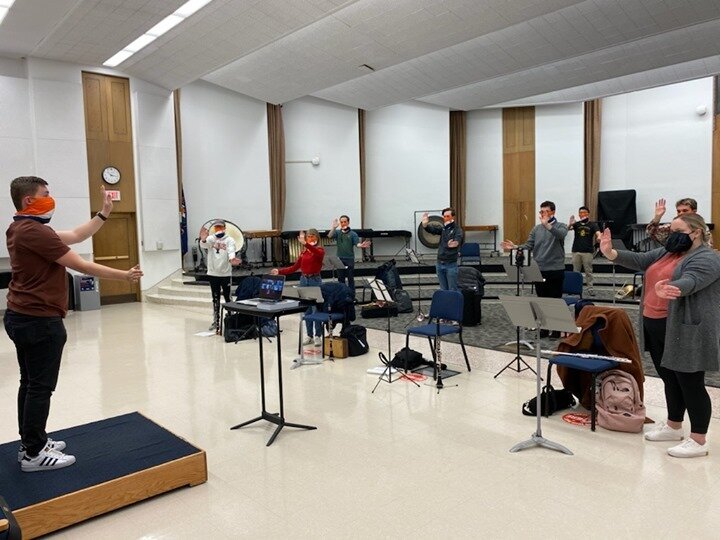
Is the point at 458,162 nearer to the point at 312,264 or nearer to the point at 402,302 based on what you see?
the point at 402,302

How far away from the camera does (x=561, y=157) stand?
14148 mm

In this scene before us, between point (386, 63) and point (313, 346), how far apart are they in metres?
5.92

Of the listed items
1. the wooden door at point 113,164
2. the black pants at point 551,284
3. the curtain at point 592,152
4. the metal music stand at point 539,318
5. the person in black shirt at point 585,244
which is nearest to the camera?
the metal music stand at point 539,318

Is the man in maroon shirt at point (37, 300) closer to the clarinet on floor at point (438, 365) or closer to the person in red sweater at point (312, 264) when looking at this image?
the clarinet on floor at point (438, 365)

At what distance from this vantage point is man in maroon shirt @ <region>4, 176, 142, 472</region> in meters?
2.79

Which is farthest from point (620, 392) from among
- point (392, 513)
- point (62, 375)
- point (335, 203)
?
point (335, 203)

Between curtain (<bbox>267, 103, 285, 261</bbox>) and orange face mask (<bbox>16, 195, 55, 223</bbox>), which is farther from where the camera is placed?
curtain (<bbox>267, 103, 285, 261</bbox>)

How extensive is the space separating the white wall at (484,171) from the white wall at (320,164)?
344cm

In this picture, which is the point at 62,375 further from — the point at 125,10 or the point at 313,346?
the point at 125,10

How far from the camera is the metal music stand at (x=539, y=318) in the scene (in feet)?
11.2

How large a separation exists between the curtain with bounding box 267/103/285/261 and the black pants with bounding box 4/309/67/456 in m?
10.1

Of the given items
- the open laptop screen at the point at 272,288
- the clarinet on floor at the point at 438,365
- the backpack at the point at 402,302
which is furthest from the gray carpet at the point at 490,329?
the open laptop screen at the point at 272,288

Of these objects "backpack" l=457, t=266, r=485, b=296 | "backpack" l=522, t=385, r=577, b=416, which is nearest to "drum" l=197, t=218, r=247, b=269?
"backpack" l=457, t=266, r=485, b=296

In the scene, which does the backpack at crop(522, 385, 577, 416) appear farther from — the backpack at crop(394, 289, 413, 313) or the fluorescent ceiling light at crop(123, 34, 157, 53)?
the fluorescent ceiling light at crop(123, 34, 157, 53)
